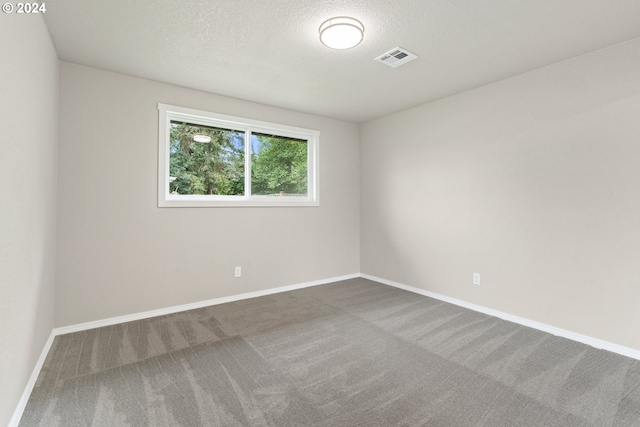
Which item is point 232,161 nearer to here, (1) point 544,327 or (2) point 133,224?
(2) point 133,224

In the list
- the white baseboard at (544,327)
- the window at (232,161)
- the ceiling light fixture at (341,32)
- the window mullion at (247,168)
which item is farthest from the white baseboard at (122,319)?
the ceiling light fixture at (341,32)

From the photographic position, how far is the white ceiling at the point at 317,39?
198 cm

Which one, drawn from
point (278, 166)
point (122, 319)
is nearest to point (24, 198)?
point (122, 319)

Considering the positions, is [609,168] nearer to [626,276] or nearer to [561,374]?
[626,276]

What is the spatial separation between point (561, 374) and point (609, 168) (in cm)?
172

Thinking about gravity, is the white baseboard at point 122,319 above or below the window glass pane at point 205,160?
below

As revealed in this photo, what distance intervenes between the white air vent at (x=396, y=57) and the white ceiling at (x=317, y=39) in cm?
6

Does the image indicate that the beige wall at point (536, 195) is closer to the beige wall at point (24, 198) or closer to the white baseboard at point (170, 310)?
the white baseboard at point (170, 310)

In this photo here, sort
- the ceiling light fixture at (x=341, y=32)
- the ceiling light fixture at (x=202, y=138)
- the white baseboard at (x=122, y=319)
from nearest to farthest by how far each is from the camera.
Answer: the white baseboard at (x=122, y=319)
the ceiling light fixture at (x=341, y=32)
the ceiling light fixture at (x=202, y=138)

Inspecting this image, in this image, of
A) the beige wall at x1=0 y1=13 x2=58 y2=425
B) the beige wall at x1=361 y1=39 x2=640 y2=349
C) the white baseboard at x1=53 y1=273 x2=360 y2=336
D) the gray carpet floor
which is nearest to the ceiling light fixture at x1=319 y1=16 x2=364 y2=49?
the beige wall at x1=0 y1=13 x2=58 y2=425

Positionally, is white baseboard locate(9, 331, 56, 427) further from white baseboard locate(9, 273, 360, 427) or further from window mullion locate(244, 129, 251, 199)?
window mullion locate(244, 129, 251, 199)

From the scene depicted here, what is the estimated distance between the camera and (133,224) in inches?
119

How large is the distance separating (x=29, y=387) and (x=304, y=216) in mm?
3098

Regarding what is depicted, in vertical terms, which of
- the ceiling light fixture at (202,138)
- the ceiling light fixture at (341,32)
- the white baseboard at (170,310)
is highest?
the ceiling light fixture at (341,32)
